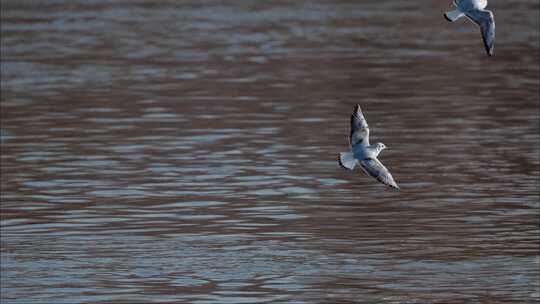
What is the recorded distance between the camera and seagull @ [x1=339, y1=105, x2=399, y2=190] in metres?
10.1

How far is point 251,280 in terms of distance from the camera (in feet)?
41.8

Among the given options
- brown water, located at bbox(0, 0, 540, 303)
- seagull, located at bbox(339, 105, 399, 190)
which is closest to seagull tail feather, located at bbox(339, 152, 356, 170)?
seagull, located at bbox(339, 105, 399, 190)

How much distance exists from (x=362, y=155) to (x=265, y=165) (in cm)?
762

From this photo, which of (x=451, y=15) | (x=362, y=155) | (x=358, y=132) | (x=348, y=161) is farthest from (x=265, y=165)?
(x=451, y=15)

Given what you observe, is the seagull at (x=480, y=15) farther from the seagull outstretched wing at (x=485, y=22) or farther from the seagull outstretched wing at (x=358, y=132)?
the seagull outstretched wing at (x=358, y=132)

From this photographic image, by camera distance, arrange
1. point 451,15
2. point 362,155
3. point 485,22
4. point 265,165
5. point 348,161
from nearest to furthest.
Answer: point 451,15 < point 348,161 < point 362,155 < point 485,22 < point 265,165

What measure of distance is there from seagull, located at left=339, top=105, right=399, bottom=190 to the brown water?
199 cm

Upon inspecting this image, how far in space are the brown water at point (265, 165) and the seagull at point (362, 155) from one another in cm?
199

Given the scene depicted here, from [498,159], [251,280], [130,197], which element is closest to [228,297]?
[251,280]

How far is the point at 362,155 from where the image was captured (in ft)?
34.0

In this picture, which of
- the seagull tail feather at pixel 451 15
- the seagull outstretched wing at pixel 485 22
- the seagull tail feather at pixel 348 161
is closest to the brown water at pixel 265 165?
the seagull tail feather at pixel 348 161

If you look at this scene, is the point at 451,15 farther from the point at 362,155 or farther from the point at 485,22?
the point at 362,155

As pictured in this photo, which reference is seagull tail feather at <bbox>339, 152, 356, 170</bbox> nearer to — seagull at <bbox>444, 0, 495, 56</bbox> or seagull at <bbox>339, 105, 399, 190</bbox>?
seagull at <bbox>339, 105, 399, 190</bbox>

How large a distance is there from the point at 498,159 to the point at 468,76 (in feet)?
24.8
